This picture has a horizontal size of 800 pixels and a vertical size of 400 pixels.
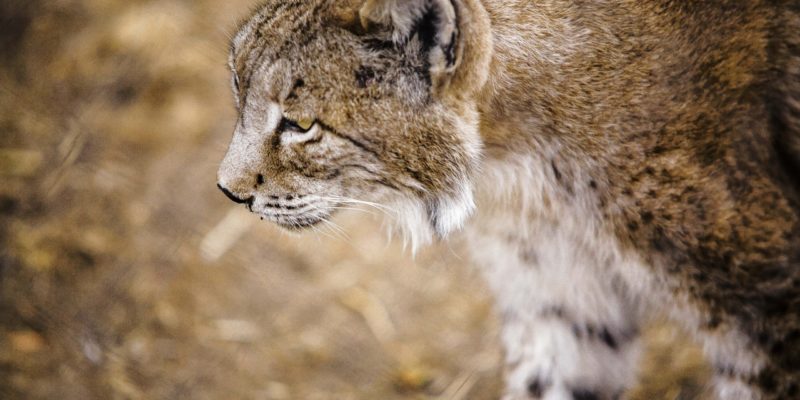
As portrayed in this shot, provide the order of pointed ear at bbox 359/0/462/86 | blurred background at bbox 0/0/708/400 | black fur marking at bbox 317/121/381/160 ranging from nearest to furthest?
pointed ear at bbox 359/0/462/86 → black fur marking at bbox 317/121/381/160 → blurred background at bbox 0/0/708/400

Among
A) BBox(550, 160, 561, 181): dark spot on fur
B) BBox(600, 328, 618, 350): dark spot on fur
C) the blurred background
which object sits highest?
BBox(550, 160, 561, 181): dark spot on fur

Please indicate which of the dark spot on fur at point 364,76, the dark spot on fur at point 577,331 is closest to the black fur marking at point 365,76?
the dark spot on fur at point 364,76

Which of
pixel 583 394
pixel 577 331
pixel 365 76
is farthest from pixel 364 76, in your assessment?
pixel 583 394

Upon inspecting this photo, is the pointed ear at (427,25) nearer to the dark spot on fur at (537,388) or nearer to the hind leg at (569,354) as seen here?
the hind leg at (569,354)

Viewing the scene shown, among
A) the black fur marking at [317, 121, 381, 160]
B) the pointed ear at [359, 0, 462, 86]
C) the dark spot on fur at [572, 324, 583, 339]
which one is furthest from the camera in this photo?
the dark spot on fur at [572, 324, 583, 339]

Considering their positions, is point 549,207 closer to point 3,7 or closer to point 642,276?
point 642,276

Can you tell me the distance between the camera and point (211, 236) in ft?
13.3

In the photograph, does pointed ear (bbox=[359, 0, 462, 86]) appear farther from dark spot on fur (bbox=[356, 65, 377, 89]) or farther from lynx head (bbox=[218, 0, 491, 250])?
dark spot on fur (bbox=[356, 65, 377, 89])

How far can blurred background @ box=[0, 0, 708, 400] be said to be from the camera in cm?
344

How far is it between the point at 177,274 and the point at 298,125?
5.86 feet

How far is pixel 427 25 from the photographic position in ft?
6.99

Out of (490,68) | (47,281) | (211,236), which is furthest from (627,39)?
(47,281)

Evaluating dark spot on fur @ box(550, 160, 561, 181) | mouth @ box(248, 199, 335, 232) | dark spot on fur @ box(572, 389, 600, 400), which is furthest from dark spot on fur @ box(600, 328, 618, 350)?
mouth @ box(248, 199, 335, 232)

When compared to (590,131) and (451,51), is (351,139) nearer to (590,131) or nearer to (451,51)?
(451,51)
